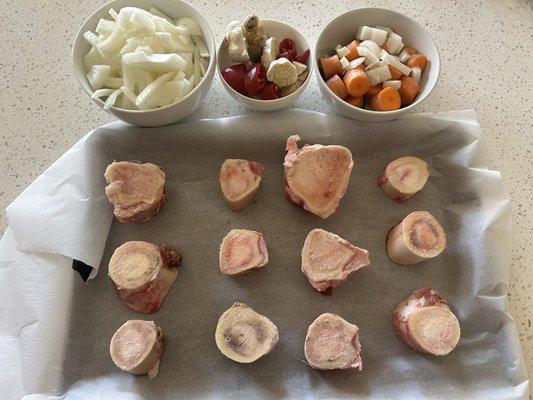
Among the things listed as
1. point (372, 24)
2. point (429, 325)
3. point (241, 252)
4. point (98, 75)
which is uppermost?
point (98, 75)

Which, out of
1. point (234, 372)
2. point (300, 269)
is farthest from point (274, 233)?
point (234, 372)

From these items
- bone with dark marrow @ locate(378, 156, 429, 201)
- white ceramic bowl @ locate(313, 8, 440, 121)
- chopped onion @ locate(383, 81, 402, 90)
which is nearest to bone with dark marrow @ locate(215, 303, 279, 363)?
bone with dark marrow @ locate(378, 156, 429, 201)

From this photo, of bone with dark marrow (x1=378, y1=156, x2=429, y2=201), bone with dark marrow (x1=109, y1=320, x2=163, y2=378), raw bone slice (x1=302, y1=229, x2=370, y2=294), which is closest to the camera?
bone with dark marrow (x1=109, y1=320, x2=163, y2=378)

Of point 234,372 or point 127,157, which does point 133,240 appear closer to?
point 127,157

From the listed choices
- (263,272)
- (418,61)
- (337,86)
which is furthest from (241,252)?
(418,61)

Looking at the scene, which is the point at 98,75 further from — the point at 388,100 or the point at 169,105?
the point at 388,100

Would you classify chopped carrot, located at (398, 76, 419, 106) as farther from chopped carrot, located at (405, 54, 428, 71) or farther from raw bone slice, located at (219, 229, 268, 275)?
raw bone slice, located at (219, 229, 268, 275)

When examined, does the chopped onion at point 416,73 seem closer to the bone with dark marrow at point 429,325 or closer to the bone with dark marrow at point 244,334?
the bone with dark marrow at point 429,325
